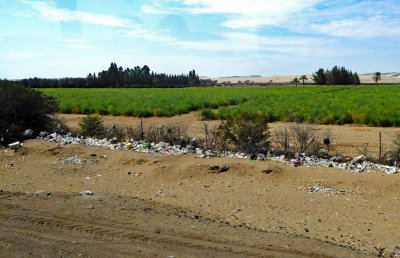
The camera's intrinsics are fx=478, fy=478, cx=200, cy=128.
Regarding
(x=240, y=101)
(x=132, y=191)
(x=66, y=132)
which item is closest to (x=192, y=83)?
(x=240, y=101)

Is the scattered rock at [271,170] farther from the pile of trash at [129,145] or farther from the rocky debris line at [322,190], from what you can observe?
the pile of trash at [129,145]

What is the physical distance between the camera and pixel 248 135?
16547mm

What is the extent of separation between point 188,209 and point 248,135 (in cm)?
681

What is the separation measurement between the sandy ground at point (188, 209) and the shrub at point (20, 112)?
3.75m

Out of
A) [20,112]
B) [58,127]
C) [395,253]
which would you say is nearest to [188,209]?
[395,253]

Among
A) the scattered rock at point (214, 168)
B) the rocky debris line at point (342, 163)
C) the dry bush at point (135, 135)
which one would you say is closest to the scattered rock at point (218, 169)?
the scattered rock at point (214, 168)

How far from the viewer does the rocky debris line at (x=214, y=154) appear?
13.8 meters

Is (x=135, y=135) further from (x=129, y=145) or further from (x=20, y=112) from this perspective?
(x=20, y=112)

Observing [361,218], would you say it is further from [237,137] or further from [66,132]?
[66,132]

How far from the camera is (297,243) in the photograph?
7.70 m

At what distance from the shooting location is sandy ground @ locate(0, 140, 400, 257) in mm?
7410

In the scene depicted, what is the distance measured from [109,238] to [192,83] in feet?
471

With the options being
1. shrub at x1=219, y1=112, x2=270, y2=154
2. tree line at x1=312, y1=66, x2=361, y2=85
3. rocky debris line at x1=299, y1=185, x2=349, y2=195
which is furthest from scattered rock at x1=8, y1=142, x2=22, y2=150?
tree line at x1=312, y1=66, x2=361, y2=85

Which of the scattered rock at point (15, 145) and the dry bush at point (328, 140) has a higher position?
the scattered rock at point (15, 145)
